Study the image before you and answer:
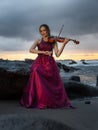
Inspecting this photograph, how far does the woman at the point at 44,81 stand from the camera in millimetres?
9992

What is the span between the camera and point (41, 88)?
10.0 meters

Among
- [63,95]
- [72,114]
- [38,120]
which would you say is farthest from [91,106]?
[38,120]

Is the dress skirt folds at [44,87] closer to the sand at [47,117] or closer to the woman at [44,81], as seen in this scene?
the woman at [44,81]

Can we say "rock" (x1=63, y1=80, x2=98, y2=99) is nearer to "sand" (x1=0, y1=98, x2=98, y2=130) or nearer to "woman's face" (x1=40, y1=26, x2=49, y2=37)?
"sand" (x1=0, y1=98, x2=98, y2=130)

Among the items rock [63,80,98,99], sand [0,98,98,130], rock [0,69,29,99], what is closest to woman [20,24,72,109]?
sand [0,98,98,130]

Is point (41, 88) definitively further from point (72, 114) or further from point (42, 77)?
point (72, 114)

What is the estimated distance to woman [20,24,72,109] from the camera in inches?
393

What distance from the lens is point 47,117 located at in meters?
8.28

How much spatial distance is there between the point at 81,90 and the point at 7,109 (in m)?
4.05

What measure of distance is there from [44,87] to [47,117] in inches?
72.4

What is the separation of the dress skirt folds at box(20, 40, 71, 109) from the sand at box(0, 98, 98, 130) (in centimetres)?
31

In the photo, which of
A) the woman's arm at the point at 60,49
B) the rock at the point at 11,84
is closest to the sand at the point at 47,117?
the rock at the point at 11,84

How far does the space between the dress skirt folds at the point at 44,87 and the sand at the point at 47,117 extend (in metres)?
0.31

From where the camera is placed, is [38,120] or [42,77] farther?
[42,77]
